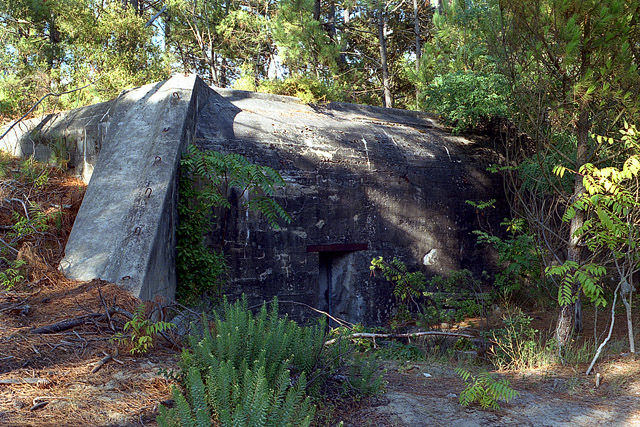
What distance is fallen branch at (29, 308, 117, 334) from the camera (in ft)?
12.4

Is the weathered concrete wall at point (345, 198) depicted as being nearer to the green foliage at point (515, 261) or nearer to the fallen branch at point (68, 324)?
the green foliage at point (515, 261)

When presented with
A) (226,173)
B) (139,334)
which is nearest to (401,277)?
(226,173)

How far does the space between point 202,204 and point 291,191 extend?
4.91 feet

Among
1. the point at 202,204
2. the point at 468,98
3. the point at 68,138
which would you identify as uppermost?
the point at 468,98

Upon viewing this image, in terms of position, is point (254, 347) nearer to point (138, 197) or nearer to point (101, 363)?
point (101, 363)

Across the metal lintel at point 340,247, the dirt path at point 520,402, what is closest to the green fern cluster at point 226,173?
the metal lintel at point 340,247

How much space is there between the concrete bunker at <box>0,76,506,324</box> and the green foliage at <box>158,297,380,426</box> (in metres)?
1.65

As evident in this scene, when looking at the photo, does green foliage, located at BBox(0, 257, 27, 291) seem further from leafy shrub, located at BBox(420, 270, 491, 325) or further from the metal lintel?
leafy shrub, located at BBox(420, 270, 491, 325)

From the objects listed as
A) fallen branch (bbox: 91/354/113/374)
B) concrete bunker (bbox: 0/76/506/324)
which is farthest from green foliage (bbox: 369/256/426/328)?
fallen branch (bbox: 91/354/113/374)

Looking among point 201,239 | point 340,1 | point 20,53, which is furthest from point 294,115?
point 340,1

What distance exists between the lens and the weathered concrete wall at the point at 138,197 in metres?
4.77

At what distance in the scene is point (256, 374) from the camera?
2789 mm

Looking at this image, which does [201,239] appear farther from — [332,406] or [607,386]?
[607,386]

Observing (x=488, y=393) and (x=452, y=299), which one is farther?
(x=452, y=299)
